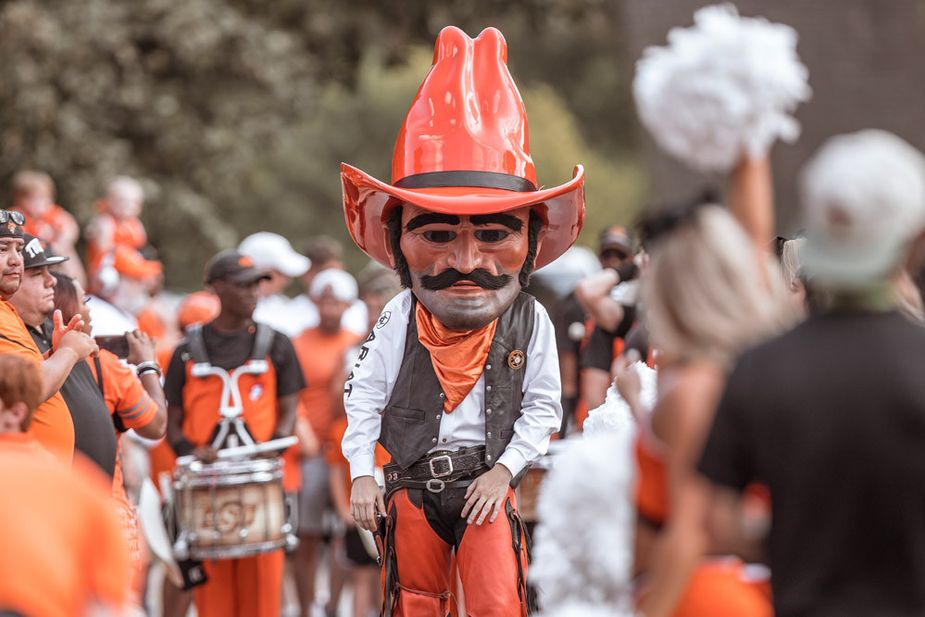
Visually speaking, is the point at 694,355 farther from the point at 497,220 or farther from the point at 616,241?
the point at 616,241

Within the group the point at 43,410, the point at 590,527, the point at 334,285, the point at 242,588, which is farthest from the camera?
the point at 334,285

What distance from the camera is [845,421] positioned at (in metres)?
3.21

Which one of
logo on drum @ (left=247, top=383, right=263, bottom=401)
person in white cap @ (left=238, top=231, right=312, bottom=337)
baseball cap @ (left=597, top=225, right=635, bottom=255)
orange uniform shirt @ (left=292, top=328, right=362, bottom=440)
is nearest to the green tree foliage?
person in white cap @ (left=238, top=231, right=312, bottom=337)

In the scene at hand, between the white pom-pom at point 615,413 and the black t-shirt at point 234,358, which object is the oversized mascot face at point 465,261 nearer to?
the white pom-pom at point 615,413

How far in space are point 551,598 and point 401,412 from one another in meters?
2.08

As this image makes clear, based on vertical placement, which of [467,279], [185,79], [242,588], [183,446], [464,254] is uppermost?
[185,79]

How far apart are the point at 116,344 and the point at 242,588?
170 centimetres

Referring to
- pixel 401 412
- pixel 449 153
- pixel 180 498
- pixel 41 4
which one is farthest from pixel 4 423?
pixel 41 4

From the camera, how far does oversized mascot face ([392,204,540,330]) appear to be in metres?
6.16

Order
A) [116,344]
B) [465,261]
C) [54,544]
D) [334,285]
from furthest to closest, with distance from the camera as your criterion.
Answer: [334,285], [116,344], [465,261], [54,544]

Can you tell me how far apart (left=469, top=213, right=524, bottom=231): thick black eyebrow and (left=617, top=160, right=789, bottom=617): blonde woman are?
261cm

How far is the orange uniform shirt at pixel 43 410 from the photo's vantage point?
5.86 meters

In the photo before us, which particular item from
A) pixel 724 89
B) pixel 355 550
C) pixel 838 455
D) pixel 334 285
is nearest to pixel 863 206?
pixel 724 89

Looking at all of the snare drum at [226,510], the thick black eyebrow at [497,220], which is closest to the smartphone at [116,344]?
the snare drum at [226,510]
